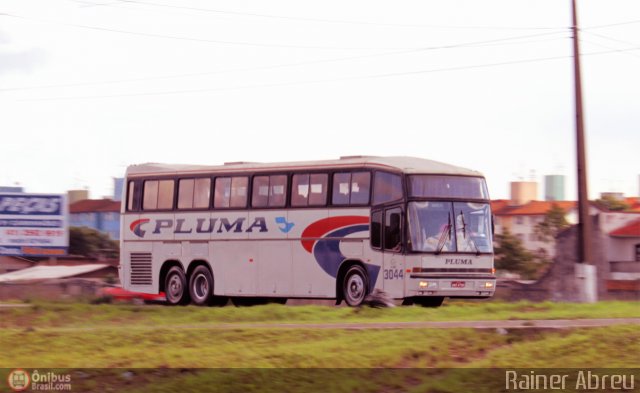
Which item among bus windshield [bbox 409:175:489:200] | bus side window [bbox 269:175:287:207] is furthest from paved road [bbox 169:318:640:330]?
bus side window [bbox 269:175:287:207]

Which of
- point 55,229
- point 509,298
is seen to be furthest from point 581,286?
point 55,229

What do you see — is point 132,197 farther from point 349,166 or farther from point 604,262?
point 604,262

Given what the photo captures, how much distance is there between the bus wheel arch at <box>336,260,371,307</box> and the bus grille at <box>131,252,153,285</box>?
6736 millimetres

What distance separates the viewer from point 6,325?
24312 mm

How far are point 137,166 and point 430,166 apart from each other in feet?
34.2

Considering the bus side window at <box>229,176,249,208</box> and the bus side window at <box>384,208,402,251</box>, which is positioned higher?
the bus side window at <box>229,176,249,208</box>

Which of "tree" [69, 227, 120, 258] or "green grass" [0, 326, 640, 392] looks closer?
"green grass" [0, 326, 640, 392]

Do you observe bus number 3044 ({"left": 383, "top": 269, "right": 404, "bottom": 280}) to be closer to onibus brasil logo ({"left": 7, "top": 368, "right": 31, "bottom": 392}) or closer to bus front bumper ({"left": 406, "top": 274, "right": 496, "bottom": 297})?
bus front bumper ({"left": 406, "top": 274, "right": 496, "bottom": 297})

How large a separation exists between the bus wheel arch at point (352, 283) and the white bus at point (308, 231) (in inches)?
1.0

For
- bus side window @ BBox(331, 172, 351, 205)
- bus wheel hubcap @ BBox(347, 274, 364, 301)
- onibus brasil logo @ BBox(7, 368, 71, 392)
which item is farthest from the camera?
bus side window @ BBox(331, 172, 351, 205)

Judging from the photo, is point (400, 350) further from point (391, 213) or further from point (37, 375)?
point (391, 213)

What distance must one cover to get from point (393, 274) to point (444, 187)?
98.6 inches

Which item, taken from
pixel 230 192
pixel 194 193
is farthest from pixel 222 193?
pixel 194 193

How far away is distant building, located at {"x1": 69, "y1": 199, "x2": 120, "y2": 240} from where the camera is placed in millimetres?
148250
